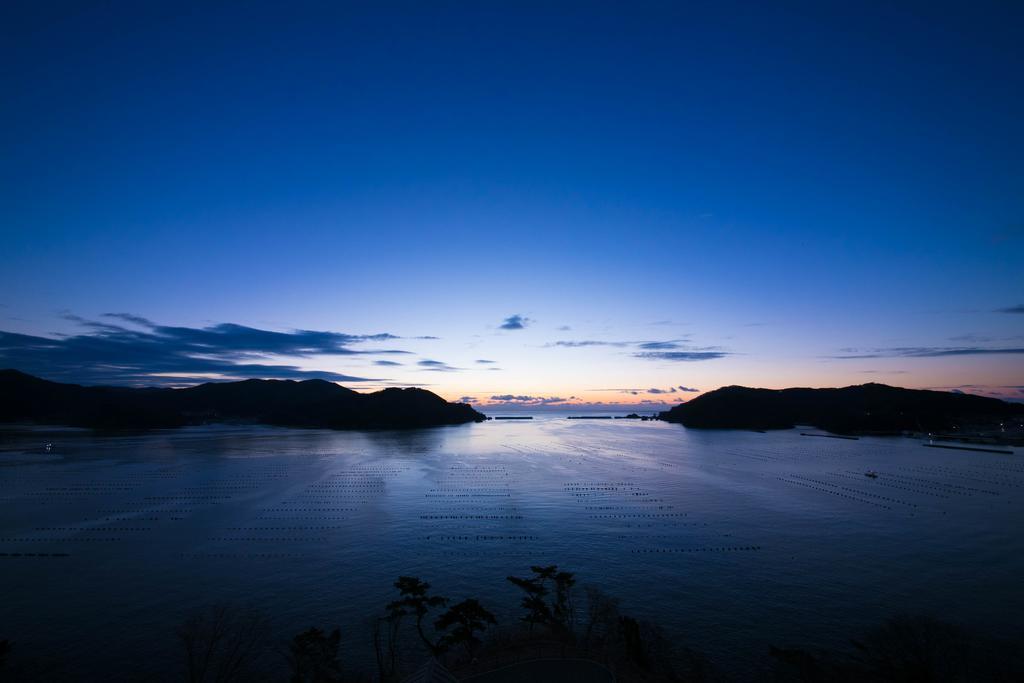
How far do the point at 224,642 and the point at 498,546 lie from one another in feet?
79.9

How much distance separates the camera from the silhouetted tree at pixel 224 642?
2491 centimetres

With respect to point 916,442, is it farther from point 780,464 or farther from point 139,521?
point 139,521

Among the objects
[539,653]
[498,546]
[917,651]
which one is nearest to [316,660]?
[539,653]

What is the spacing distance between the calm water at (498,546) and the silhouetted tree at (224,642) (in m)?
1.33

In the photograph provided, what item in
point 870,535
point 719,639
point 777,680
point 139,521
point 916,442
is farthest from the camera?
point 916,442

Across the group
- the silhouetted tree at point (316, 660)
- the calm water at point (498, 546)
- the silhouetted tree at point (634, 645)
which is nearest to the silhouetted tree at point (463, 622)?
the silhouetted tree at point (316, 660)

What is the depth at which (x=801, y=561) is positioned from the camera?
41.8 m

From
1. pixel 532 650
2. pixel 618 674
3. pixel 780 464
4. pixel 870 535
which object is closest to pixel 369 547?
pixel 532 650

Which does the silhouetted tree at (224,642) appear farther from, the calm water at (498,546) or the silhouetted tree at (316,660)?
the silhouetted tree at (316,660)

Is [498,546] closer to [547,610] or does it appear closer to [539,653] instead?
[547,610]

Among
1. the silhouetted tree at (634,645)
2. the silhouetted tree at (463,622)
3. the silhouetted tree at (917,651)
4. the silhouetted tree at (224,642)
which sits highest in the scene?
the silhouetted tree at (463,622)

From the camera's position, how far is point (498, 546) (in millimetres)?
46188

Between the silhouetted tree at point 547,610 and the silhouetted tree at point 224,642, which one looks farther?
the silhouetted tree at point 547,610

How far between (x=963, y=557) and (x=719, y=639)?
107 ft
